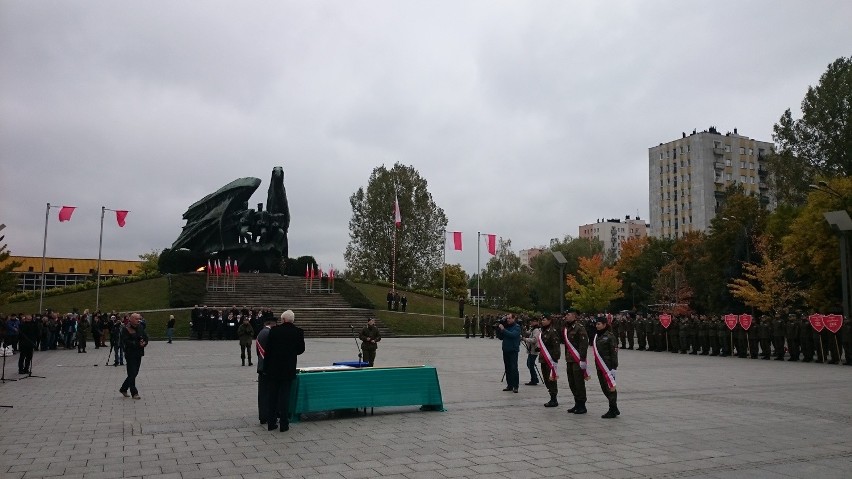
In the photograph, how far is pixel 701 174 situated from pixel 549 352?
8968 cm

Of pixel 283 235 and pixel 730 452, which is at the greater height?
pixel 283 235

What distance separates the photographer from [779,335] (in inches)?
1001

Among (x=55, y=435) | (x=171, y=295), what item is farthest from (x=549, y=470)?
(x=171, y=295)

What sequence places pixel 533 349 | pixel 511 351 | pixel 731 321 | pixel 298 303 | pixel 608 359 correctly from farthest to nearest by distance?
1. pixel 298 303
2. pixel 731 321
3. pixel 533 349
4. pixel 511 351
5. pixel 608 359

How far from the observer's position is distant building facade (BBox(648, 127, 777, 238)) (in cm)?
9488

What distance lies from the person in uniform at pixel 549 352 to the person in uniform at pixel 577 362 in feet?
2.06

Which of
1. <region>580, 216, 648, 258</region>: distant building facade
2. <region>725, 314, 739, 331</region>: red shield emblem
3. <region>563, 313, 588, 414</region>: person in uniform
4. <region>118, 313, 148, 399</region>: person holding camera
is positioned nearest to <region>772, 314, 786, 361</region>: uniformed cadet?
<region>725, 314, 739, 331</region>: red shield emblem

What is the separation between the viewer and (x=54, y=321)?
30609 mm

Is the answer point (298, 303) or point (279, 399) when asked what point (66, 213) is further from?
point (279, 399)

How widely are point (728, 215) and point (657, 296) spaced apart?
1621cm

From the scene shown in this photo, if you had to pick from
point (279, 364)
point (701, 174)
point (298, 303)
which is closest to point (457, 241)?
point (298, 303)

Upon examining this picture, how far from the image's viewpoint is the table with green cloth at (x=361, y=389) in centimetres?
1127

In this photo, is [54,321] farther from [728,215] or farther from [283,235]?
[728,215]

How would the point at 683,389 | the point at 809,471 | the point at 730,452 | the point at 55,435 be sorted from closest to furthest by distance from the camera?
1. the point at 809,471
2. the point at 730,452
3. the point at 55,435
4. the point at 683,389
